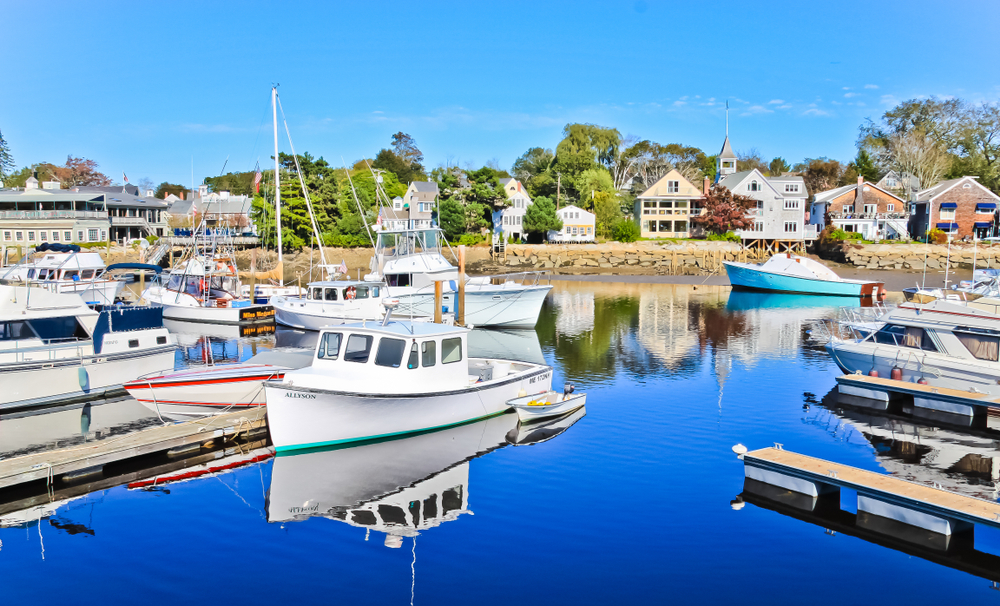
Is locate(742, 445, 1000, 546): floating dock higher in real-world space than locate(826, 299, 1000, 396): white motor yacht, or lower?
lower

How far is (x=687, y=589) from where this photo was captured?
10258 millimetres

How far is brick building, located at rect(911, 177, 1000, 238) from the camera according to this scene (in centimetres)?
7650

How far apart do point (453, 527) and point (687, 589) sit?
4168mm

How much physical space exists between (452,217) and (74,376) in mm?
61412

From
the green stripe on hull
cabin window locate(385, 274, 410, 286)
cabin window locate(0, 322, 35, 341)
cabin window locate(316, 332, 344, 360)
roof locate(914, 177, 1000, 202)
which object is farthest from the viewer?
roof locate(914, 177, 1000, 202)

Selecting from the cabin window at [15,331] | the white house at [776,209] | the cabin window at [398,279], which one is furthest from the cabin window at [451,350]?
the white house at [776,209]

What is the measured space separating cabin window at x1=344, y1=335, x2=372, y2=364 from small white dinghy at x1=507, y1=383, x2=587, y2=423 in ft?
13.6

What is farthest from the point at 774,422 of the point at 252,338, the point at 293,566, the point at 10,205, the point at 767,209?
the point at 10,205

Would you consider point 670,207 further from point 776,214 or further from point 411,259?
point 411,259

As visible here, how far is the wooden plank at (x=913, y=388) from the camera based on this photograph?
18.4 m

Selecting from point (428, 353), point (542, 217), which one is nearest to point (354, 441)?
point (428, 353)

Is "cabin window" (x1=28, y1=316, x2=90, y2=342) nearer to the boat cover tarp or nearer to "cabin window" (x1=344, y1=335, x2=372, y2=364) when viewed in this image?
the boat cover tarp

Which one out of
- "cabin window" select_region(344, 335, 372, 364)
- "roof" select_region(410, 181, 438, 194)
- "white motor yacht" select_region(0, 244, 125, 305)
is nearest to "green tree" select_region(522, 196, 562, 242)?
"roof" select_region(410, 181, 438, 194)

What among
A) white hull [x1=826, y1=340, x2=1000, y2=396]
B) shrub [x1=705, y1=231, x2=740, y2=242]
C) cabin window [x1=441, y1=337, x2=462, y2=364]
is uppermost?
shrub [x1=705, y1=231, x2=740, y2=242]
